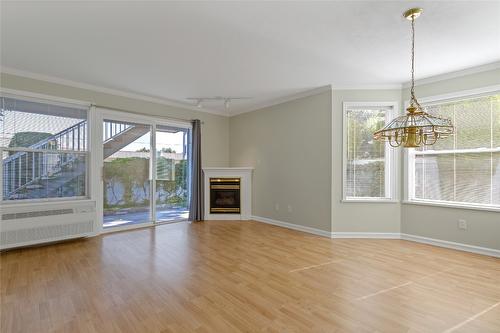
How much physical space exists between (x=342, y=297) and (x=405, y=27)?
2.82 m

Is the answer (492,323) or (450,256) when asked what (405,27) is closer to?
(492,323)

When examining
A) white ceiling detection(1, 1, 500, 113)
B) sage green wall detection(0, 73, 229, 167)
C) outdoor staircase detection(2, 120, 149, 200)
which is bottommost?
outdoor staircase detection(2, 120, 149, 200)

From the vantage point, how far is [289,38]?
291 centimetres

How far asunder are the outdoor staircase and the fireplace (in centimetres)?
242

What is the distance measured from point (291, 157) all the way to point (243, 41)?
2830 mm

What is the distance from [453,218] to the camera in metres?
3.92

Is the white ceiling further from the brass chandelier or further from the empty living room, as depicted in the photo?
the brass chandelier

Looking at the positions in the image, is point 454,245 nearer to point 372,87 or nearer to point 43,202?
point 372,87

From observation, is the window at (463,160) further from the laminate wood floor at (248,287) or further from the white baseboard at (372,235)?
the laminate wood floor at (248,287)

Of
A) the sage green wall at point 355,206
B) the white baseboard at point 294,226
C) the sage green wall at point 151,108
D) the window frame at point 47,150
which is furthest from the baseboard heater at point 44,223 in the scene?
the sage green wall at point 355,206

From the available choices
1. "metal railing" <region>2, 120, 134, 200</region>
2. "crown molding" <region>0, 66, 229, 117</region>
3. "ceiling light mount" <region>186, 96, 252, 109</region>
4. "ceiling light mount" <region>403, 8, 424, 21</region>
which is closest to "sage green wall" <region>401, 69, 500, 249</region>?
"ceiling light mount" <region>403, 8, 424, 21</region>

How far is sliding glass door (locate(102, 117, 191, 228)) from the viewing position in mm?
4996

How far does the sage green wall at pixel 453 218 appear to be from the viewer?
3.60 meters

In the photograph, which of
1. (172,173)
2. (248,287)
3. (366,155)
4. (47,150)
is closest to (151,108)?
(172,173)
